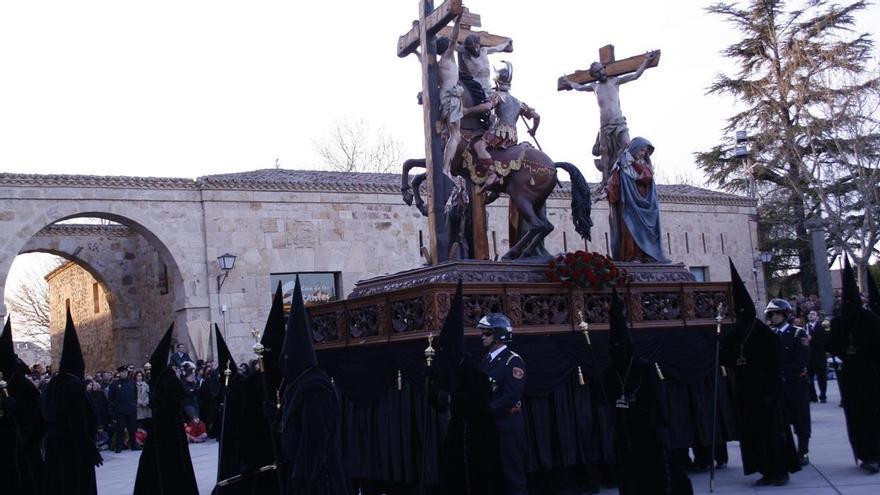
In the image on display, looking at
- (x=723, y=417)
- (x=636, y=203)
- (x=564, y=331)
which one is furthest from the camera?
(x=636, y=203)

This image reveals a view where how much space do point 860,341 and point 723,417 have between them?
168 cm

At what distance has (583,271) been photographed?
939 cm

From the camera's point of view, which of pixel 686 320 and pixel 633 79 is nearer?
pixel 686 320

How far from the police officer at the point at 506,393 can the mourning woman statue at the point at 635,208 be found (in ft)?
12.9

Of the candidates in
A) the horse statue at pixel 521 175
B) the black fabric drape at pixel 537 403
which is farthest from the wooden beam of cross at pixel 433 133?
the black fabric drape at pixel 537 403

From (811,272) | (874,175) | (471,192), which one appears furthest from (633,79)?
(811,272)

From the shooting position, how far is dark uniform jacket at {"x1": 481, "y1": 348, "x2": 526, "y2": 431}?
743 cm

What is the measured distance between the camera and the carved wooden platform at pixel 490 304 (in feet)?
29.0

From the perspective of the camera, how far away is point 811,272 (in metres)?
36.9

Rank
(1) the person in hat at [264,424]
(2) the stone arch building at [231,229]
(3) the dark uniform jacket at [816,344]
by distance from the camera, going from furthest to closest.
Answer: (2) the stone arch building at [231,229]
(3) the dark uniform jacket at [816,344]
(1) the person in hat at [264,424]

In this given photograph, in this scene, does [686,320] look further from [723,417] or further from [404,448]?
[404,448]

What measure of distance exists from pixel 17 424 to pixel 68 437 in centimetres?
60

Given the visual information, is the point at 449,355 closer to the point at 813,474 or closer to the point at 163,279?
the point at 813,474

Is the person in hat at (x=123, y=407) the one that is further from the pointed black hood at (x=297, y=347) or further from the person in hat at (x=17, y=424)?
the pointed black hood at (x=297, y=347)
